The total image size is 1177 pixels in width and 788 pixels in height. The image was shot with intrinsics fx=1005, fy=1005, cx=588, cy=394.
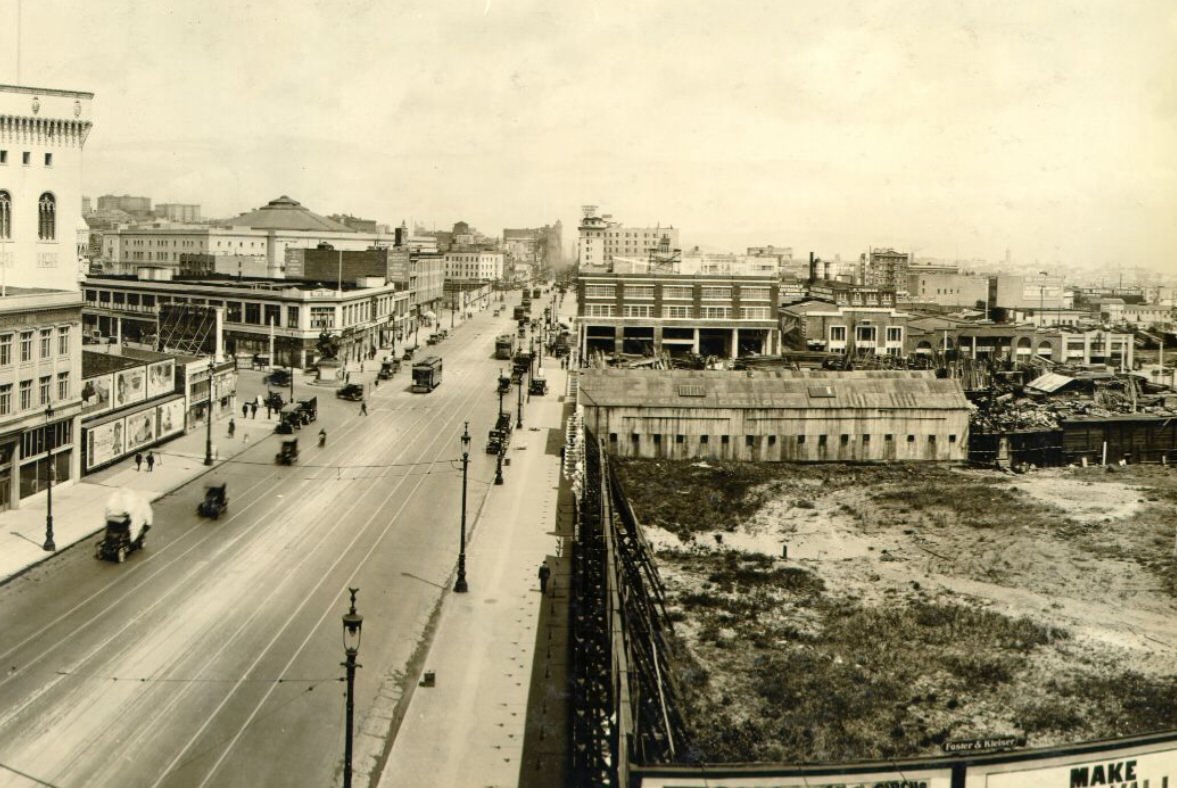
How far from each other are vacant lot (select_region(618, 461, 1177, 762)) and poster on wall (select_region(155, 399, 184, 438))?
964 inches

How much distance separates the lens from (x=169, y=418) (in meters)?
53.5

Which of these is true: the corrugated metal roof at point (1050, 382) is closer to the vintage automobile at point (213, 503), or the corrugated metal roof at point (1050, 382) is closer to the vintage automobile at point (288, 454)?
the vintage automobile at point (288, 454)

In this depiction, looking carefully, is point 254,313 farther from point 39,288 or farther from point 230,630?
point 230,630

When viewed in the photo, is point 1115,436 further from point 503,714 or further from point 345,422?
point 503,714

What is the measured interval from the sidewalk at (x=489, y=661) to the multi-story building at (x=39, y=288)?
17.8 meters

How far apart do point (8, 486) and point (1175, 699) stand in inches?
1562

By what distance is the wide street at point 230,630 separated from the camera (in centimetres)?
1998

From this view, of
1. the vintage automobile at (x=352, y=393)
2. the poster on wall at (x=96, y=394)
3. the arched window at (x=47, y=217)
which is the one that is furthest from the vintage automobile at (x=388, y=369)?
the arched window at (x=47, y=217)

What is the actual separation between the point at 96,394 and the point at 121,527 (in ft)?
51.9

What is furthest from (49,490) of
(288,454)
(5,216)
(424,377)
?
(424,377)

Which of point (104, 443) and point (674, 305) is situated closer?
point (104, 443)

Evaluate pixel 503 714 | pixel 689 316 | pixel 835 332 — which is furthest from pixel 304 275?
pixel 503 714

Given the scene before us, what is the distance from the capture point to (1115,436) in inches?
2426

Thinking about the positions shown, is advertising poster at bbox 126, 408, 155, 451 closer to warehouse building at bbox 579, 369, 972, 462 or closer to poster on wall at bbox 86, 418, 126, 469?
poster on wall at bbox 86, 418, 126, 469
